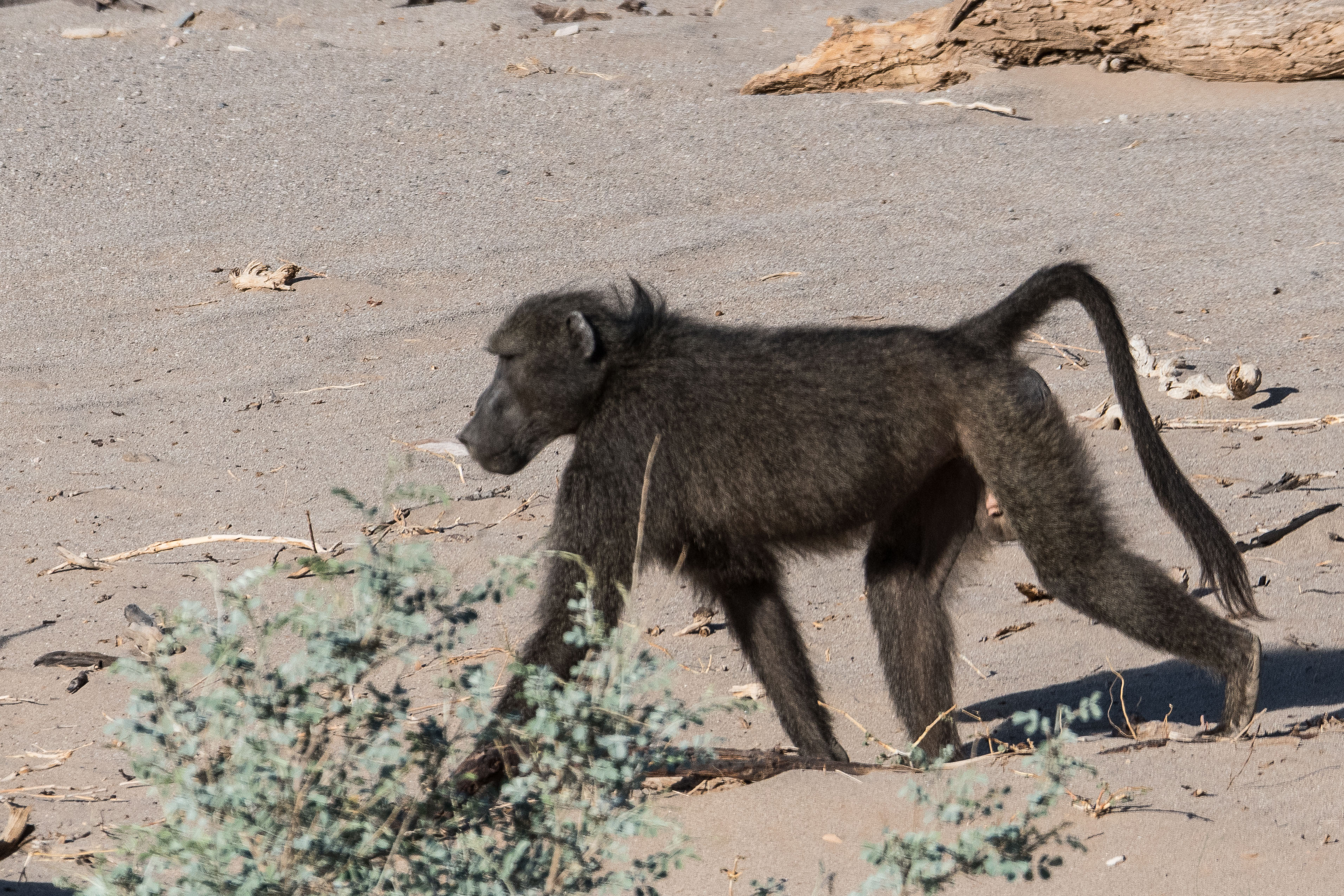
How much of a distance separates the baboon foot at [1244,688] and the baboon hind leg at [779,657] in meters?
1.10

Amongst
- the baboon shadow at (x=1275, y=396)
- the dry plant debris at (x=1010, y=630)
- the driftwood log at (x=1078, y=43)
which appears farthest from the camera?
the driftwood log at (x=1078, y=43)

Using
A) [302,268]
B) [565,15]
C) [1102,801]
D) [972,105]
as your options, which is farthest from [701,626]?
[565,15]

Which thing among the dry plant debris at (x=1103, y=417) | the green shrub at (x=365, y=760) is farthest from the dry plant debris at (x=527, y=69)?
the green shrub at (x=365, y=760)

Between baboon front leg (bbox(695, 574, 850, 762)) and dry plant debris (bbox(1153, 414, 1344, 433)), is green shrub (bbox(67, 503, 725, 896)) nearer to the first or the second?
baboon front leg (bbox(695, 574, 850, 762))

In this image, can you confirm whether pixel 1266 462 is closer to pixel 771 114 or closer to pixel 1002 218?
pixel 1002 218

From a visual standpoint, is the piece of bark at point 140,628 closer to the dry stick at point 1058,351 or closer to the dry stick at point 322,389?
the dry stick at point 322,389

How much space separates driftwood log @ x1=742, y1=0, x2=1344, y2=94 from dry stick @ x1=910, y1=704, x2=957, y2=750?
717cm

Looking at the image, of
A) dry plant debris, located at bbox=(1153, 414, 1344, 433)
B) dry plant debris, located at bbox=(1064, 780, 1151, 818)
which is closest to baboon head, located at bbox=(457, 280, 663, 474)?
dry plant debris, located at bbox=(1064, 780, 1151, 818)

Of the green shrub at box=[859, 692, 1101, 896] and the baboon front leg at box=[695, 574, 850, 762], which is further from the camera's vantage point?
the baboon front leg at box=[695, 574, 850, 762]

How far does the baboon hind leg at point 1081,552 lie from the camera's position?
3736 mm

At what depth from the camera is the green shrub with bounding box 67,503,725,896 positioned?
7.04ft

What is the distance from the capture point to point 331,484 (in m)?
6.10

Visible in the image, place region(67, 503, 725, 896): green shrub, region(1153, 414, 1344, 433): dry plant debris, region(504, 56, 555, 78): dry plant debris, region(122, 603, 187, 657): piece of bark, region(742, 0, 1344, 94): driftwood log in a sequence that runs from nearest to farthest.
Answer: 1. region(67, 503, 725, 896): green shrub
2. region(122, 603, 187, 657): piece of bark
3. region(1153, 414, 1344, 433): dry plant debris
4. region(742, 0, 1344, 94): driftwood log
5. region(504, 56, 555, 78): dry plant debris

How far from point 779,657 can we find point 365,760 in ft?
7.18
